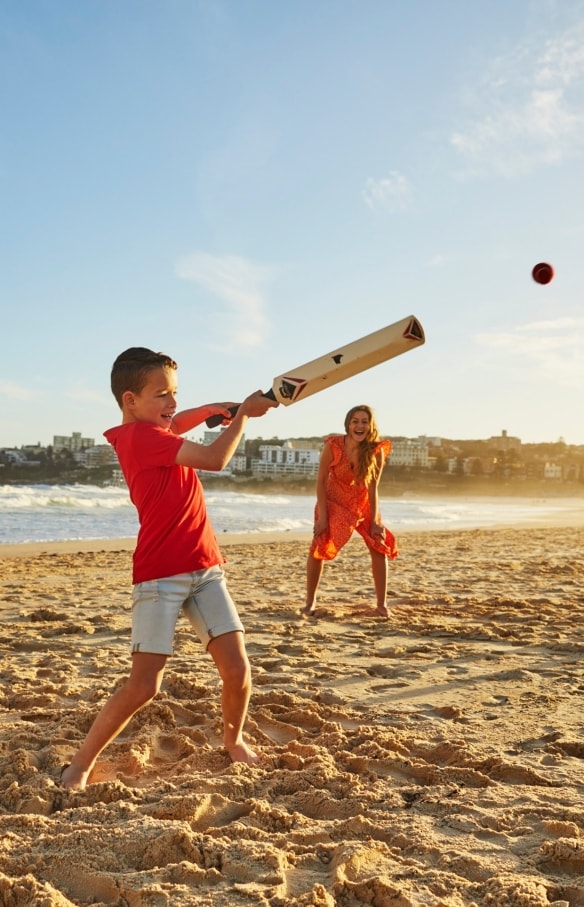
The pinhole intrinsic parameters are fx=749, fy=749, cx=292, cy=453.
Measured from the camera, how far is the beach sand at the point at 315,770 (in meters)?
2.04

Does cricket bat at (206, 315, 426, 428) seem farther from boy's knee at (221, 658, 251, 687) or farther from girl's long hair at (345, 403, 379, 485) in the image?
girl's long hair at (345, 403, 379, 485)

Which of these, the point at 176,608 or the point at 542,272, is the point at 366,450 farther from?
the point at 176,608

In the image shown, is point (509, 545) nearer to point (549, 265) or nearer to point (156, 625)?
point (549, 265)

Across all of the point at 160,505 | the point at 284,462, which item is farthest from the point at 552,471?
the point at 160,505

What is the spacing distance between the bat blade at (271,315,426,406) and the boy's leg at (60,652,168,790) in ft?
4.15

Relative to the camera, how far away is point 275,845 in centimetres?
224

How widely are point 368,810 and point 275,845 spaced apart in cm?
41

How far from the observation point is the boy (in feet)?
8.93

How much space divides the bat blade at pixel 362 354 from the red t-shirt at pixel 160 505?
0.72 metres

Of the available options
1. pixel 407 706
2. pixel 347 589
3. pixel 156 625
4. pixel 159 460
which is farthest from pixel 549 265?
pixel 347 589

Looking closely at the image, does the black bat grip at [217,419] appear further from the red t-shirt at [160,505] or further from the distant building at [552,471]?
the distant building at [552,471]

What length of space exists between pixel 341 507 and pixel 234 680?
11.6 feet

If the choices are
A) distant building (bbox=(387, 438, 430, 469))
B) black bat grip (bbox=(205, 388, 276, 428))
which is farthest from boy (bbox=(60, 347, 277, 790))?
distant building (bbox=(387, 438, 430, 469))

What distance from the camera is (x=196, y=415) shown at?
322 centimetres
